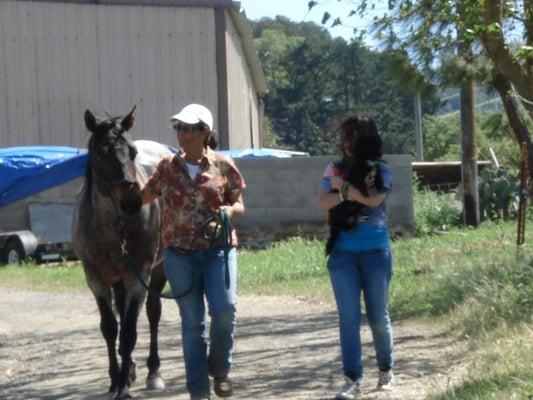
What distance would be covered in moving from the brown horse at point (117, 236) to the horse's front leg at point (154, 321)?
0.01 meters

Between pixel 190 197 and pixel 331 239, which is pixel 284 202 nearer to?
pixel 331 239

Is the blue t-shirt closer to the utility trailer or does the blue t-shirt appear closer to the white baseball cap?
the white baseball cap

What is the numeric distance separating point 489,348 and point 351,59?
3315 centimetres

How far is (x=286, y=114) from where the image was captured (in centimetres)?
5138

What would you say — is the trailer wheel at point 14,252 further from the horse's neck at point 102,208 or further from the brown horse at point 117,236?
the horse's neck at point 102,208

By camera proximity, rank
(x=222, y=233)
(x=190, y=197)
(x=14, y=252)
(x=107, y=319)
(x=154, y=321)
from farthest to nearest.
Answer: (x=14, y=252), (x=154, y=321), (x=107, y=319), (x=190, y=197), (x=222, y=233)

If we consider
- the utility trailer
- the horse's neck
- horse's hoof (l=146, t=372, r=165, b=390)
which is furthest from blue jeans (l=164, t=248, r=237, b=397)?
the utility trailer

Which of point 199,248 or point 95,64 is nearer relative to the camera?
point 199,248

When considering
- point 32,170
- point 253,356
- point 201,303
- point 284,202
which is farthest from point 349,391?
point 284,202

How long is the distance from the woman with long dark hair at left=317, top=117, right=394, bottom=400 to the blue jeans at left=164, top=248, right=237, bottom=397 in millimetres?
686

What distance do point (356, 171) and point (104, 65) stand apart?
23.7m

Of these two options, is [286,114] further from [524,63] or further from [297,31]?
[524,63]

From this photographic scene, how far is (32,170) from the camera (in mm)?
20344

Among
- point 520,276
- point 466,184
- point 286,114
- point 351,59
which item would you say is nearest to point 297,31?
point 286,114
